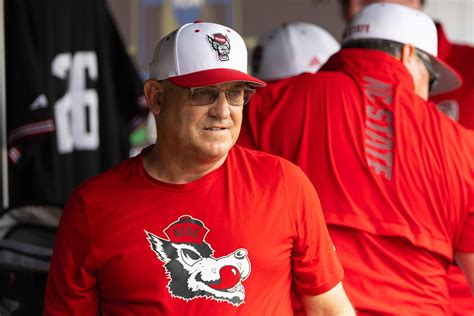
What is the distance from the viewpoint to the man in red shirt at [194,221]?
232cm

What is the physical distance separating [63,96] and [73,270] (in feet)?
6.04

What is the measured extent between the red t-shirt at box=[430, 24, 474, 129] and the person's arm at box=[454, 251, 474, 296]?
0.95 metres

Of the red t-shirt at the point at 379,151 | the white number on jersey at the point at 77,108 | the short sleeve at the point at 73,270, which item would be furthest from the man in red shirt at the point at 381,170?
the white number on jersey at the point at 77,108

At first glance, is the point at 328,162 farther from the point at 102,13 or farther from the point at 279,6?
the point at 279,6

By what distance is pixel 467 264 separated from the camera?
297cm

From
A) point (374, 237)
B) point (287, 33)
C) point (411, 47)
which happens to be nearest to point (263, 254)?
point (374, 237)

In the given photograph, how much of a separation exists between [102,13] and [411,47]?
1572 millimetres

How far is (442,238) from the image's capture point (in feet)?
9.50

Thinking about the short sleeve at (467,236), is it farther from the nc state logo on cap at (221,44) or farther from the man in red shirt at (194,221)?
the nc state logo on cap at (221,44)

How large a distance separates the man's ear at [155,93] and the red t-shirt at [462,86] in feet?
5.66

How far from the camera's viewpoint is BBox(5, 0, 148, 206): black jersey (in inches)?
149

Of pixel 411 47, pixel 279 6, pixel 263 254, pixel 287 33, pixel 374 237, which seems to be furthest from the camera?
pixel 279 6

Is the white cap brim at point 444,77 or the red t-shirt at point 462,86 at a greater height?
the white cap brim at point 444,77

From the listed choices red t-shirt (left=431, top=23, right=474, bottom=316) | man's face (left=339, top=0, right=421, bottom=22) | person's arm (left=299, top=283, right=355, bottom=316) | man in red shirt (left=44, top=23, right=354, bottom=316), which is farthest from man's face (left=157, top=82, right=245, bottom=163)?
man's face (left=339, top=0, right=421, bottom=22)
